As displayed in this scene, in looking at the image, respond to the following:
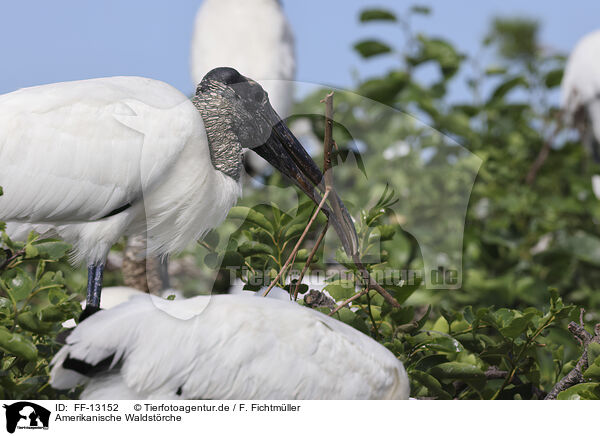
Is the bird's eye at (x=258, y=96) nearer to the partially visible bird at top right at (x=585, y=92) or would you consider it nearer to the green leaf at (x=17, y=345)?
the green leaf at (x=17, y=345)

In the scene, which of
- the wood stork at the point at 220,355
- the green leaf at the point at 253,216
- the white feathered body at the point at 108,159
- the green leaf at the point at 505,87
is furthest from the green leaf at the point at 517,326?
the green leaf at the point at 505,87

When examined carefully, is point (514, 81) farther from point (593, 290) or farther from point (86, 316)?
point (86, 316)

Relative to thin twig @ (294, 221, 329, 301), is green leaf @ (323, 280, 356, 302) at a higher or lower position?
lower

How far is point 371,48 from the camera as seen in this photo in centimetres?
340

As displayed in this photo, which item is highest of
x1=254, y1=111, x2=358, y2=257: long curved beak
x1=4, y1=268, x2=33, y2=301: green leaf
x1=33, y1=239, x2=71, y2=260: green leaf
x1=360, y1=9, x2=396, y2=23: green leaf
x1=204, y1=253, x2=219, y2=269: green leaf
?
x1=360, y1=9, x2=396, y2=23: green leaf

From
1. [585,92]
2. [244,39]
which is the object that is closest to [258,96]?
[244,39]

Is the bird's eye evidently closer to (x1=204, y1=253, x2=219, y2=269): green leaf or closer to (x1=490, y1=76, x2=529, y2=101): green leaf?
(x1=204, y1=253, x2=219, y2=269): green leaf

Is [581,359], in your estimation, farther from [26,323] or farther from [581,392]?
[26,323]

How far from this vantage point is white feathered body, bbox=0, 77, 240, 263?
189 cm

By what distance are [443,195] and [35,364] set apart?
1.82 m

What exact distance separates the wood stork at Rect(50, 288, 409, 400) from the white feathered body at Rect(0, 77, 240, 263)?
0.46 metres

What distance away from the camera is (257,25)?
3.88 m

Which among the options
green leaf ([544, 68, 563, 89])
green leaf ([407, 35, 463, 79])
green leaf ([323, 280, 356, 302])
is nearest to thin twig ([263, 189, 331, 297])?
green leaf ([323, 280, 356, 302])
